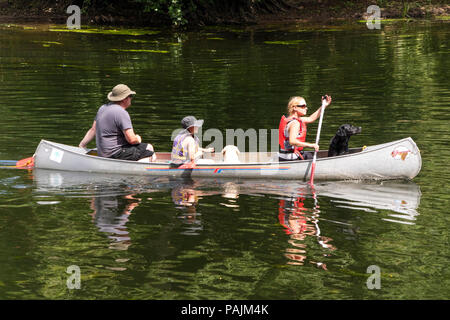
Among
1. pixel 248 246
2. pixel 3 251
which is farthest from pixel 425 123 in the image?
pixel 3 251

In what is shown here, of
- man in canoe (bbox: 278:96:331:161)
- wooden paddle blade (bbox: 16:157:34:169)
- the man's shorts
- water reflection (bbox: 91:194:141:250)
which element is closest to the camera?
water reflection (bbox: 91:194:141:250)

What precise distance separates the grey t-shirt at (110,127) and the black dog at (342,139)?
2.98m

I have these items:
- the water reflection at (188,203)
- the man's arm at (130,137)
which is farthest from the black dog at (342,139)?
the man's arm at (130,137)

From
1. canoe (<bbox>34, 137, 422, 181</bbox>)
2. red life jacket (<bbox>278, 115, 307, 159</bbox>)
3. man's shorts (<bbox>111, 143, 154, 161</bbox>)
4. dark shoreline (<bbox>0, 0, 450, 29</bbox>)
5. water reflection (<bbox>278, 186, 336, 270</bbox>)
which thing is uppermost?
dark shoreline (<bbox>0, 0, 450, 29</bbox>)

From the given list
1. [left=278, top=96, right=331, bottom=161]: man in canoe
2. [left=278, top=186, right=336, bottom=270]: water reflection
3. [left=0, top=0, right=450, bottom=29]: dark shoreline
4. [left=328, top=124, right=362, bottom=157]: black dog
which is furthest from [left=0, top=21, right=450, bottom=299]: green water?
[left=0, top=0, right=450, bottom=29]: dark shoreline

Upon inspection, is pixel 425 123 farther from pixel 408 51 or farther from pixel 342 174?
pixel 408 51

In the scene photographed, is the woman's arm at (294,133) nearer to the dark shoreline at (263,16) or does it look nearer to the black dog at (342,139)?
the black dog at (342,139)

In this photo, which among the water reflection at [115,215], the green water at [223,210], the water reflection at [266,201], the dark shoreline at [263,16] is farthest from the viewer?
the dark shoreline at [263,16]

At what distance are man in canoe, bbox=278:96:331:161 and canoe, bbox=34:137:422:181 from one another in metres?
0.26

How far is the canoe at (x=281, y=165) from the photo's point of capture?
10.1m

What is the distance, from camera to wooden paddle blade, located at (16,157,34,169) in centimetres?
1099

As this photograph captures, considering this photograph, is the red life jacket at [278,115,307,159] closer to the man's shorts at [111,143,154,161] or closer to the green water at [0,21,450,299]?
the green water at [0,21,450,299]

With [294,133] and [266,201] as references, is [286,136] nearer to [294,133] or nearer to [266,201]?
[294,133]

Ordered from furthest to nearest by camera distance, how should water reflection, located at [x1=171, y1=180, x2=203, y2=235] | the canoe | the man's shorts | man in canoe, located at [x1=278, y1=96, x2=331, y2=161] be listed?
the man's shorts, the canoe, man in canoe, located at [x1=278, y1=96, x2=331, y2=161], water reflection, located at [x1=171, y1=180, x2=203, y2=235]
